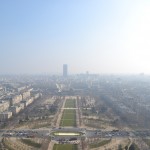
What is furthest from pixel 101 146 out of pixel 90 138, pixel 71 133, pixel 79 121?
pixel 79 121

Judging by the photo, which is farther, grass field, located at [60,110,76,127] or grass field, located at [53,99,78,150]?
grass field, located at [60,110,76,127]

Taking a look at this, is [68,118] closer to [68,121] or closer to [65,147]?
[68,121]

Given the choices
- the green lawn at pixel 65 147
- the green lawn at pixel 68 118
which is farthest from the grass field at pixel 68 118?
the green lawn at pixel 65 147

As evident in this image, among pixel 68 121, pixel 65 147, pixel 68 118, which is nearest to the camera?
pixel 65 147

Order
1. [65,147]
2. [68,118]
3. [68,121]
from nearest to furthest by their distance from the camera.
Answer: [65,147] → [68,121] → [68,118]

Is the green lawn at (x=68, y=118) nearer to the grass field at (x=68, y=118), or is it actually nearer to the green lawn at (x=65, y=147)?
the grass field at (x=68, y=118)

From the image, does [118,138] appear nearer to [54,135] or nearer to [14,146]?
[54,135]

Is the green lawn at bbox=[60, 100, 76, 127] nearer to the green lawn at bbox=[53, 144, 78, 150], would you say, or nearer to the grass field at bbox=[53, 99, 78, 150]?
the grass field at bbox=[53, 99, 78, 150]

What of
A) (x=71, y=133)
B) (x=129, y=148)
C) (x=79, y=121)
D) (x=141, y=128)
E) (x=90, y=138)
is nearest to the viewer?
(x=129, y=148)

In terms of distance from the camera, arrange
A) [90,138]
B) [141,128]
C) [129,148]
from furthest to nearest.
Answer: [141,128] → [90,138] → [129,148]

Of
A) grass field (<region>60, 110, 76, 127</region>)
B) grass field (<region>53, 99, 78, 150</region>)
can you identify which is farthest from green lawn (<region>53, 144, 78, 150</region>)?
grass field (<region>60, 110, 76, 127</region>)

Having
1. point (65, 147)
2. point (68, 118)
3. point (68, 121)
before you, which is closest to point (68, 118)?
point (68, 118)
